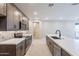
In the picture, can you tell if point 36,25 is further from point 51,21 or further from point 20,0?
point 20,0

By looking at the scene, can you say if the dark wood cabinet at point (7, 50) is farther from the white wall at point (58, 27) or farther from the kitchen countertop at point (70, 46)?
the white wall at point (58, 27)

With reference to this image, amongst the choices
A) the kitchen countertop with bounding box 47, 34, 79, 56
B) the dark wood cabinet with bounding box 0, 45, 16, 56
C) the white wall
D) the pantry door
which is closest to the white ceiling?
the kitchen countertop with bounding box 47, 34, 79, 56

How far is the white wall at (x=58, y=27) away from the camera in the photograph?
14070 mm

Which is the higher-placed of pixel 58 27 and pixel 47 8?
pixel 47 8

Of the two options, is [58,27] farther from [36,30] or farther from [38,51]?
[38,51]

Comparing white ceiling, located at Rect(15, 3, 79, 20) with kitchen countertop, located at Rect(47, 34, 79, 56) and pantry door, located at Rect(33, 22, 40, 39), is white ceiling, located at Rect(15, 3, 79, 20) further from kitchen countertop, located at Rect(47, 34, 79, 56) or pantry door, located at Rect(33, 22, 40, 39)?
pantry door, located at Rect(33, 22, 40, 39)

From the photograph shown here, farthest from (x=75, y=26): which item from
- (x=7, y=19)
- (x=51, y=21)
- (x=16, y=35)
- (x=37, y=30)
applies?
(x=7, y=19)

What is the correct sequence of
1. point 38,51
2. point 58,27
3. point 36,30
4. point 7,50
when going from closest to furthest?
point 7,50 → point 38,51 → point 36,30 → point 58,27

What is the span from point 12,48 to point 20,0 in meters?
2.43

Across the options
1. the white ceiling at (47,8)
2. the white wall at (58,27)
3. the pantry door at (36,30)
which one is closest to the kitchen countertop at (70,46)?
the white ceiling at (47,8)

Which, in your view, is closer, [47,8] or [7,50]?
[7,50]

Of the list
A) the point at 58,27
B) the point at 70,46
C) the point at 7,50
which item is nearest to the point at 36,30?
the point at 58,27

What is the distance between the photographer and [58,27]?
14.1 metres

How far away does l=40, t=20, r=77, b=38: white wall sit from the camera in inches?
554
